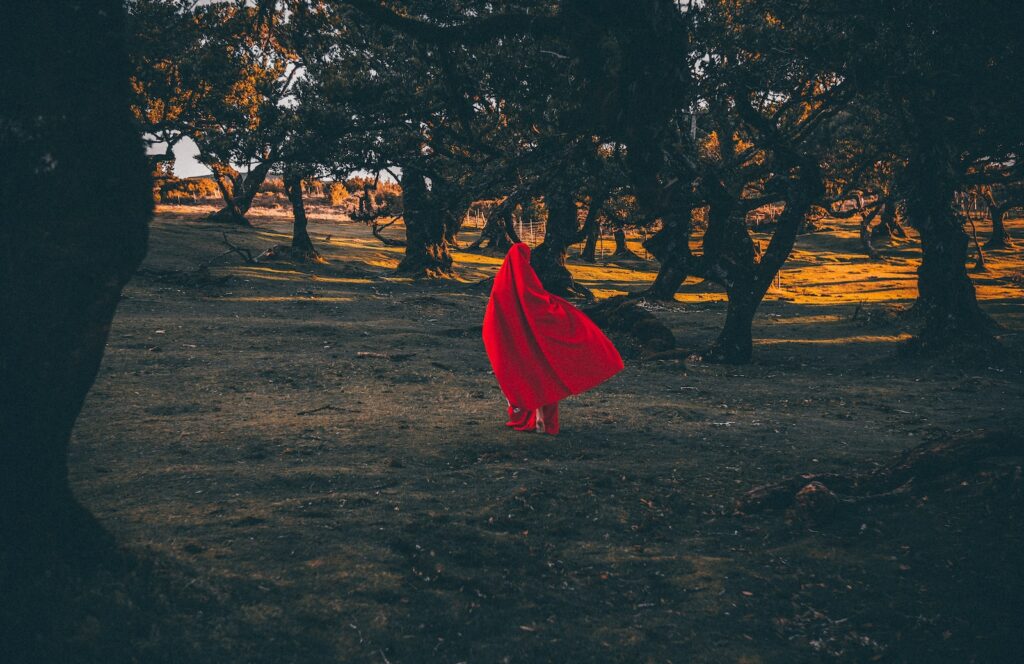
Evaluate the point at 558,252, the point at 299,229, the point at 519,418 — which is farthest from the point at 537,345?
the point at 299,229

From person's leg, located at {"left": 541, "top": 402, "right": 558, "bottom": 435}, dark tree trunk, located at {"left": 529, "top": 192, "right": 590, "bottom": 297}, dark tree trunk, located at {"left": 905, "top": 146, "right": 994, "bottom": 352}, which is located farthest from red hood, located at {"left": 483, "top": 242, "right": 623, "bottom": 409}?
dark tree trunk, located at {"left": 529, "top": 192, "right": 590, "bottom": 297}

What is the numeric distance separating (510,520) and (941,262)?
14.1 metres

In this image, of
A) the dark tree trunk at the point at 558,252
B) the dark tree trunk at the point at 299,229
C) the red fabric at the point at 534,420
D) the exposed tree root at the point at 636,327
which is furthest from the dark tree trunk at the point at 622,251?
the red fabric at the point at 534,420

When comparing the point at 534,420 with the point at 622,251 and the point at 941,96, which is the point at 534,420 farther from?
the point at 622,251

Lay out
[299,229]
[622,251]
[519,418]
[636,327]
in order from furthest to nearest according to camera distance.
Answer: [622,251] < [299,229] < [636,327] < [519,418]

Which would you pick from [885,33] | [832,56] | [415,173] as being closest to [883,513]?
[885,33]

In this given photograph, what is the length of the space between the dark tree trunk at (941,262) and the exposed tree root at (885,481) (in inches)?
417

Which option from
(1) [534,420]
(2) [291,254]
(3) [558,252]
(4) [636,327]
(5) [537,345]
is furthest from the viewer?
(2) [291,254]

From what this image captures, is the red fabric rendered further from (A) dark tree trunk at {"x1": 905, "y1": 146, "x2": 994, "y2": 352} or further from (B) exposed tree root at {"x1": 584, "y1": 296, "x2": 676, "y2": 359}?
(A) dark tree trunk at {"x1": 905, "y1": 146, "x2": 994, "y2": 352}

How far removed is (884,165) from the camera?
24562mm

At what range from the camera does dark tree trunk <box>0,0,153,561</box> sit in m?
4.49

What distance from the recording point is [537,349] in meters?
9.80

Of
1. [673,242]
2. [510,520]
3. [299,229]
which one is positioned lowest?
[510,520]

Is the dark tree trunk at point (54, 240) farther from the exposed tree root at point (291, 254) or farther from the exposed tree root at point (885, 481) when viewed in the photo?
the exposed tree root at point (291, 254)
